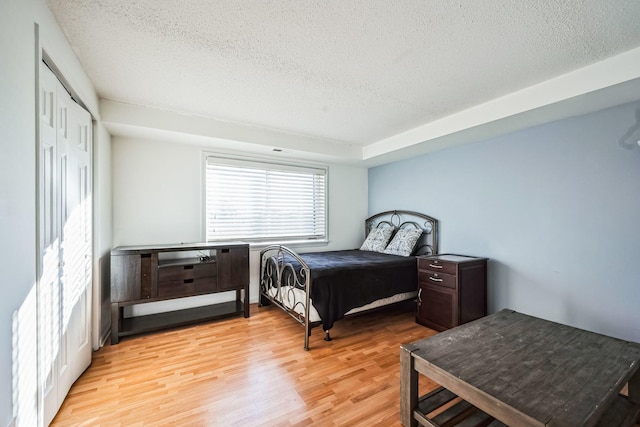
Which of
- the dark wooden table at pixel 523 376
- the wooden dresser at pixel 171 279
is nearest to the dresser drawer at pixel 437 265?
the dark wooden table at pixel 523 376

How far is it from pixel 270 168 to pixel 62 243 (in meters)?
2.55

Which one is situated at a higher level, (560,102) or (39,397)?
(560,102)

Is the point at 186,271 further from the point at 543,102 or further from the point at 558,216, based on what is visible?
the point at 558,216

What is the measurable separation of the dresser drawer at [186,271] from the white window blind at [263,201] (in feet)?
1.99

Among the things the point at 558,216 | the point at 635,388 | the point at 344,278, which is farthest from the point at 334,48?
the point at 635,388

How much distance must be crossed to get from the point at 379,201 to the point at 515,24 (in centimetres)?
320

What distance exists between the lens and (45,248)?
1521 mm

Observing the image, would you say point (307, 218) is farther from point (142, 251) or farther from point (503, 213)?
point (503, 213)

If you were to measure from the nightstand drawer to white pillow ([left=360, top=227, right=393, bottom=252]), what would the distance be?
0.99 metres

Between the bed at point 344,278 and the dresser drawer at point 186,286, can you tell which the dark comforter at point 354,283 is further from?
the dresser drawer at point 186,286

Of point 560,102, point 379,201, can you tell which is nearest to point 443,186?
point 379,201

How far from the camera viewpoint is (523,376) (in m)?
1.32

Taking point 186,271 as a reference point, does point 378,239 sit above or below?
above

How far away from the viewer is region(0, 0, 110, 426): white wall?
3.36 ft
